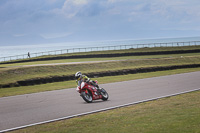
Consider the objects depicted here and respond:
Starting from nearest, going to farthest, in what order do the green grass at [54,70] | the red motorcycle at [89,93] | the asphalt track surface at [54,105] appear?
the asphalt track surface at [54,105], the red motorcycle at [89,93], the green grass at [54,70]

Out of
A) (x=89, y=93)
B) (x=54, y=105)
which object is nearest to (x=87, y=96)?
(x=89, y=93)

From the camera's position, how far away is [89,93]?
14.5m

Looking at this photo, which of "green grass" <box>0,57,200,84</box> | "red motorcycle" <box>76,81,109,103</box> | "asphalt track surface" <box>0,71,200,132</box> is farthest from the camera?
"green grass" <box>0,57,200,84</box>

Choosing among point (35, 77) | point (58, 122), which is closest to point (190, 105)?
point (58, 122)

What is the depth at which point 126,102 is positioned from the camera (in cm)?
1387

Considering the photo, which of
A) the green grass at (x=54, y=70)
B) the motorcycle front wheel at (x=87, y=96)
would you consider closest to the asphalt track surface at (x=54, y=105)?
the motorcycle front wheel at (x=87, y=96)

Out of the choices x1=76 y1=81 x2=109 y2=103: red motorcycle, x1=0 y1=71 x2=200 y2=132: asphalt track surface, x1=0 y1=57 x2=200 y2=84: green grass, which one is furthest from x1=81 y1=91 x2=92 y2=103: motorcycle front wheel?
x1=0 y1=57 x2=200 y2=84: green grass

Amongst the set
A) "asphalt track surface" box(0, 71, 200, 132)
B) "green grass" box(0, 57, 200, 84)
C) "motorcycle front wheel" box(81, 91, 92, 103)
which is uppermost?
"green grass" box(0, 57, 200, 84)

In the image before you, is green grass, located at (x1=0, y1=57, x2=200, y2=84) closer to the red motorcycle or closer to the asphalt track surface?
the asphalt track surface

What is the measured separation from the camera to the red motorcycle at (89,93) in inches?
552

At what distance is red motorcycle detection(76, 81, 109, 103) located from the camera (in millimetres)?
14031

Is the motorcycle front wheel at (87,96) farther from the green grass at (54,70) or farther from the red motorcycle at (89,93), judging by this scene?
the green grass at (54,70)

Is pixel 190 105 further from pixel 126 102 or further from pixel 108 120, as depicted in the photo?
pixel 108 120

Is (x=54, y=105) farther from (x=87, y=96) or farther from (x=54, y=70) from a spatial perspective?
(x=54, y=70)
